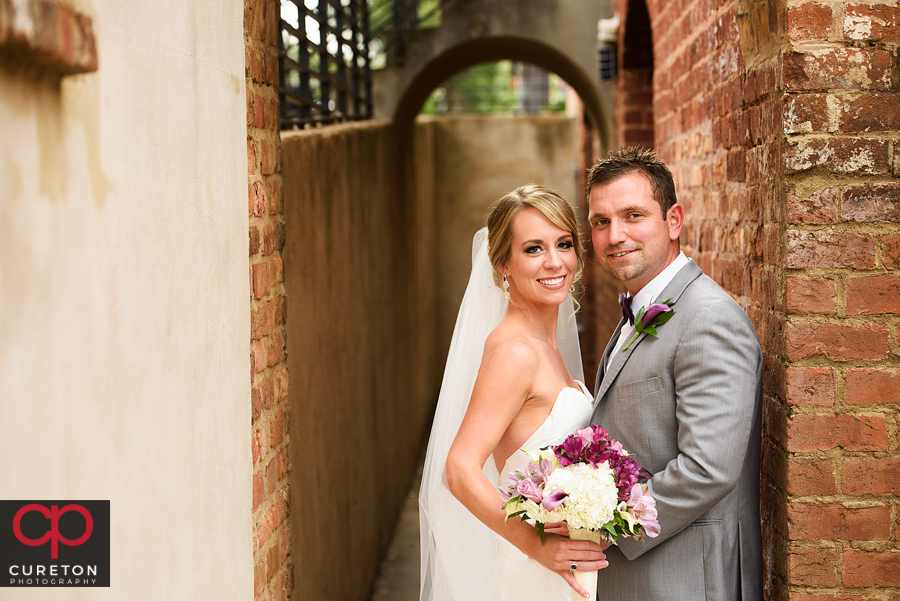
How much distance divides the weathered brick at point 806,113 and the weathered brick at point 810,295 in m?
0.39

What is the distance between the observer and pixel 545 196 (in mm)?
2551

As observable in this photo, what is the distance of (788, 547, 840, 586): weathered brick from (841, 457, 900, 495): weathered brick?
194mm

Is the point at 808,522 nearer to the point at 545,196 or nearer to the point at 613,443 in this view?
the point at 613,443

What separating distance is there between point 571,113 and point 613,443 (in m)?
11.3

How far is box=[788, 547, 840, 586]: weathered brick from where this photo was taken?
206 cm

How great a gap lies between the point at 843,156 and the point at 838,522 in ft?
3.15

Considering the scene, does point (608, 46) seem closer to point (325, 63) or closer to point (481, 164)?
point (325, 63)

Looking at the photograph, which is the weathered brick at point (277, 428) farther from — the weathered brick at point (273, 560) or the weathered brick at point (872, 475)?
the weathered brick at point (872, 475)

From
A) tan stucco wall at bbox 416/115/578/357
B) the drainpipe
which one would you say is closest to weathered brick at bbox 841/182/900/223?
the drainpipe

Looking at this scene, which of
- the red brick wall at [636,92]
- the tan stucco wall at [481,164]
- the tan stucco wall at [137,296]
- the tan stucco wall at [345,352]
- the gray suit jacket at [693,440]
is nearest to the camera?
the tan stucco wall at [137,296]

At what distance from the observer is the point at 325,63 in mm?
5289

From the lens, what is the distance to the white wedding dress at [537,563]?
2.39 metres

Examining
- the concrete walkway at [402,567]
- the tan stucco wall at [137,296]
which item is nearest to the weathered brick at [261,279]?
the tan stucco wall at [137,296]

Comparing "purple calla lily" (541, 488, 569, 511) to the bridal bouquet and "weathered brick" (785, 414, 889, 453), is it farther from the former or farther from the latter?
"weathered brick" (785, 414, 889, 453)
